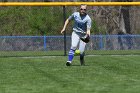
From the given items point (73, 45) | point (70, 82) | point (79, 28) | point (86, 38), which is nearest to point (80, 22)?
point (79, 28)

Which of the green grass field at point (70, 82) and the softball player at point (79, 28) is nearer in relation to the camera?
the green grass field at point (70, 82)

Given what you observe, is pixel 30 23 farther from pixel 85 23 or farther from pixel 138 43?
pixel 85 23

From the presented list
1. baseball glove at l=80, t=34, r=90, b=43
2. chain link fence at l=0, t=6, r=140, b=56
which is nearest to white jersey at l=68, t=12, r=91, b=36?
baseball glove at l=80, t=34, r=90, b=43

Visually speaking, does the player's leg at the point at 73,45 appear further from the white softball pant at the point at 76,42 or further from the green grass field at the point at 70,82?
the green grass field at the point at 70,82

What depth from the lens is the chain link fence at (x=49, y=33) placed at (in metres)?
24.5

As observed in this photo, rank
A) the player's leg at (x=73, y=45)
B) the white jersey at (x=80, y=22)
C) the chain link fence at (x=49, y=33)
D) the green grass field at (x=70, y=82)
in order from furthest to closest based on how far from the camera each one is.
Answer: the chain link fence at (x=49, y=33), the white jersey at (x=80, y=22), the player's leg at (x=73, y=45), the green grass field at (x=70, y=82)

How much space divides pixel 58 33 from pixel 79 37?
13.2 meters

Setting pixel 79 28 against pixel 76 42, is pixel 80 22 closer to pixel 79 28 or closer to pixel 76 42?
pixel 79 28

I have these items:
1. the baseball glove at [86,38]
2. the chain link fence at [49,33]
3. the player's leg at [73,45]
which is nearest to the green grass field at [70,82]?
the player's leg at [73,45]

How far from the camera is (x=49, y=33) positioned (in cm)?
2698

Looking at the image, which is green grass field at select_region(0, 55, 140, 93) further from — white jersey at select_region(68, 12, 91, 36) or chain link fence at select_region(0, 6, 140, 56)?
chain link fence at select_region(0, 6, 140, 56)

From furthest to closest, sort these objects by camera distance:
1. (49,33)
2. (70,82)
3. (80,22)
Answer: (49,33), (80,22), (70,82)

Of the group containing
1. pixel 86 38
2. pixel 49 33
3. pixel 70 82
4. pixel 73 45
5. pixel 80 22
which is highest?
pixel 80 22

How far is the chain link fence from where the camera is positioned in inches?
963
